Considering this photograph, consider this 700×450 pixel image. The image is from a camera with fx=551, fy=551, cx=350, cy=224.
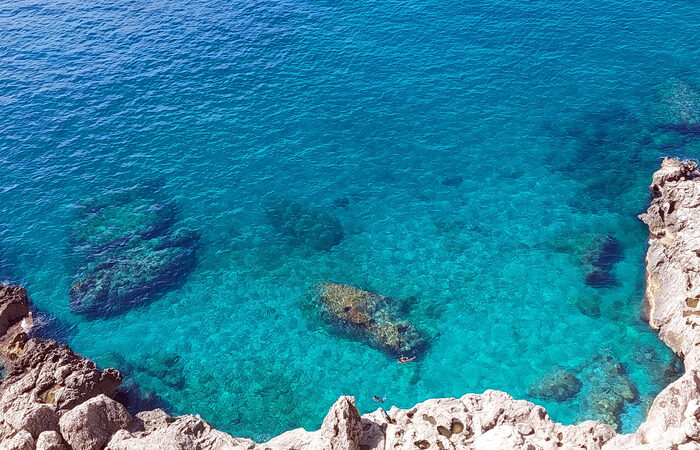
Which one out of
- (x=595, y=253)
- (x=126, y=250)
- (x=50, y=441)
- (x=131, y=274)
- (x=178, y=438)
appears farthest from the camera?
(x=126, y=250)

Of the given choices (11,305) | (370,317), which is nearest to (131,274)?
(11,305)

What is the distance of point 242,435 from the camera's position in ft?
121

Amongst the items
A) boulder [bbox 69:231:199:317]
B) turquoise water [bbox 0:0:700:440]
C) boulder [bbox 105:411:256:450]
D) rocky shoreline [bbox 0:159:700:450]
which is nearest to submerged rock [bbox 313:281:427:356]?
turquoise water [bbox 0:0:700:440]

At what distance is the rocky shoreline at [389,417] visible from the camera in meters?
26.1

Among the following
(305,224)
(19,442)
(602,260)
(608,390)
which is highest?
(19,442)

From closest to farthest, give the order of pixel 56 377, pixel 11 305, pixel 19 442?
pixel 19 442
pixel 56 377
pixel 11 305

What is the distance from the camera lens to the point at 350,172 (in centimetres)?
5678

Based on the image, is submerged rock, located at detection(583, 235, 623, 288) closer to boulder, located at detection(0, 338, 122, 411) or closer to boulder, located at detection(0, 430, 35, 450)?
boulder, located at detection(0, 338, 122, 411)

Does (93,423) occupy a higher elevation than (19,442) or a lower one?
lower

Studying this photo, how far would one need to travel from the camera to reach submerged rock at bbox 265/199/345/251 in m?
50.4

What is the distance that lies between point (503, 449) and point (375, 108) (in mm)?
45122

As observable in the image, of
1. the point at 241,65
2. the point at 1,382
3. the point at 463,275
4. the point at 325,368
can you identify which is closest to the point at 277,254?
the point at 325,368

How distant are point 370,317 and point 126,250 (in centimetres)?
2350

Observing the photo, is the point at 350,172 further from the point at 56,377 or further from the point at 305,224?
the point at 56,377
